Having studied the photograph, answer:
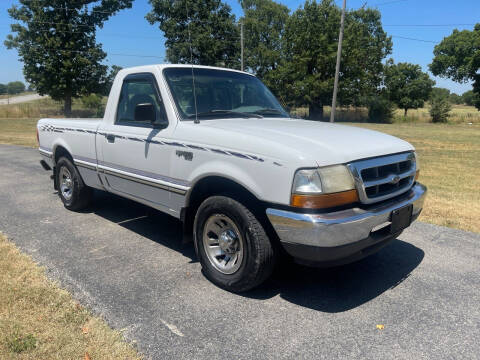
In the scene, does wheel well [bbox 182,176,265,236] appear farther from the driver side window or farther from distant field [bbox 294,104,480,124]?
distant field [bbox 294,104,480,124]

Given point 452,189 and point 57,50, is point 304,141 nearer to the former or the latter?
point 452,189

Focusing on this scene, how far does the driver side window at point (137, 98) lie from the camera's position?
159 inches

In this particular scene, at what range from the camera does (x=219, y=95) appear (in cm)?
425

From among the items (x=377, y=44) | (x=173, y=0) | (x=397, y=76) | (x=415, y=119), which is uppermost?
(x=173, y=0)

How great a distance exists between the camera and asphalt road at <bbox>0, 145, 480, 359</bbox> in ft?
8.89

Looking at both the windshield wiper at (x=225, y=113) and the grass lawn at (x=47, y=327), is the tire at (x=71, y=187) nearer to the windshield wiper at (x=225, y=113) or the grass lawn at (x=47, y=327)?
the grass lawn at (x=47, y=327)

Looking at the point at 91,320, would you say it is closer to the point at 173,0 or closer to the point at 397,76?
the point at 173,0

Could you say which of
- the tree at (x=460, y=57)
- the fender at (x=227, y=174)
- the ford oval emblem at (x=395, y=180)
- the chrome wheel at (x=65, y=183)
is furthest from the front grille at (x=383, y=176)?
the tree at (x=460, y=57)

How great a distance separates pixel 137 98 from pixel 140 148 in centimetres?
68

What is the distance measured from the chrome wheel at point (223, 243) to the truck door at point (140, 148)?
1.58ft

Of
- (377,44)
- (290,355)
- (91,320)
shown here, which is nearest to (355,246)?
(290,355)

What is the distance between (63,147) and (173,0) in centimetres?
4644

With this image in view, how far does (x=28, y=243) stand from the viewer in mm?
4559

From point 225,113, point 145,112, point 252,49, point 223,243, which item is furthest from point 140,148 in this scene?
point 252,49
